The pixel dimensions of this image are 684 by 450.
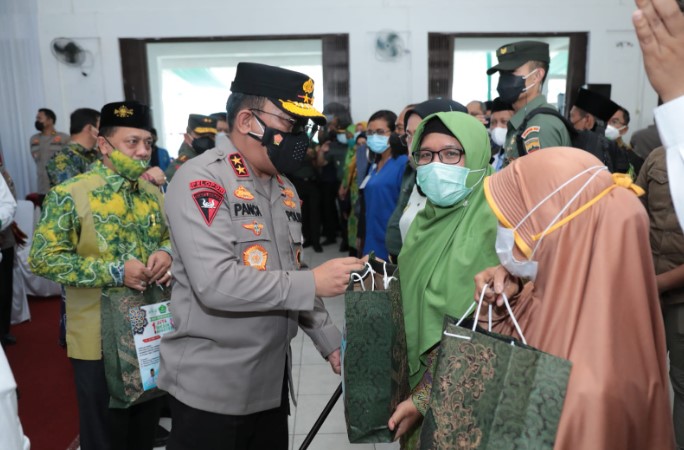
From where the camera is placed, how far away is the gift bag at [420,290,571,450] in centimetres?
88

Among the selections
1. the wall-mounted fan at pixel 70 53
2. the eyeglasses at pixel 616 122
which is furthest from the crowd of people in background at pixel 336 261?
the wall-mounted fan at pixel 70 53

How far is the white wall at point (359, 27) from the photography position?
7.43 meters

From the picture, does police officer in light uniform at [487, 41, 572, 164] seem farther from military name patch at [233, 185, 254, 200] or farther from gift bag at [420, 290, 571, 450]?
gift bag at [420, 290, 571, 450]

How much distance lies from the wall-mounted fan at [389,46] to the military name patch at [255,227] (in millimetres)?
6697

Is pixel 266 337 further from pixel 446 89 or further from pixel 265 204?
pixel 446 89

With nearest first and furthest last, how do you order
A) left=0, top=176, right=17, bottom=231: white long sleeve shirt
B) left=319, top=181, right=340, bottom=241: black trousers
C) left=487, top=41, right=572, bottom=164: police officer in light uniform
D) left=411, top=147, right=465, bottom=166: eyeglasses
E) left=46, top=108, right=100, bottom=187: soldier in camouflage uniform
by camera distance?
left=411, top=147, right=465, bottom=166: eyeglasses
left=0, top=176, right=17, bottom=231: white long sleeve shirt
left=487, top=41, right=572, bottom=164: police officer in light uniform
left=46, top=108, right=100, bottom=187: soldier in camouflage uniform
left=319, top=181, right=340, bottom=241: black trousers

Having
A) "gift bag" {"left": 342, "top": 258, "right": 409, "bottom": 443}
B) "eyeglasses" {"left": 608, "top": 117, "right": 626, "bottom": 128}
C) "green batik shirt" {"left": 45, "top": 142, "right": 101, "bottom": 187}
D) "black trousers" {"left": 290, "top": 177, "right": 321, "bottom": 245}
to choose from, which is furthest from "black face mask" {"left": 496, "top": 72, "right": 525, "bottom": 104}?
"black trousers" {"left": 290, "top": 177, "right": 321, "bottom": 245}

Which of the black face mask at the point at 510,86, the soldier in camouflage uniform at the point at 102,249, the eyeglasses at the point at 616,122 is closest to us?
the soldier in camouflage uniform at the point at 102,249

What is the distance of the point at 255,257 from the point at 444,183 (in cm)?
62

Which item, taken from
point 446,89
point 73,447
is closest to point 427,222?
point 73,447

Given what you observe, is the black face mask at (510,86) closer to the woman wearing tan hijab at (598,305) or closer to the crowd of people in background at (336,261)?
the crowd of people in background at (336,261)

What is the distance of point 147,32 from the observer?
7.48m

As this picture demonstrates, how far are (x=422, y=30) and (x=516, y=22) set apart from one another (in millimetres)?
1395

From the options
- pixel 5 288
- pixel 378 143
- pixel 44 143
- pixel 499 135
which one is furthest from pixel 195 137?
pixel 44 143
